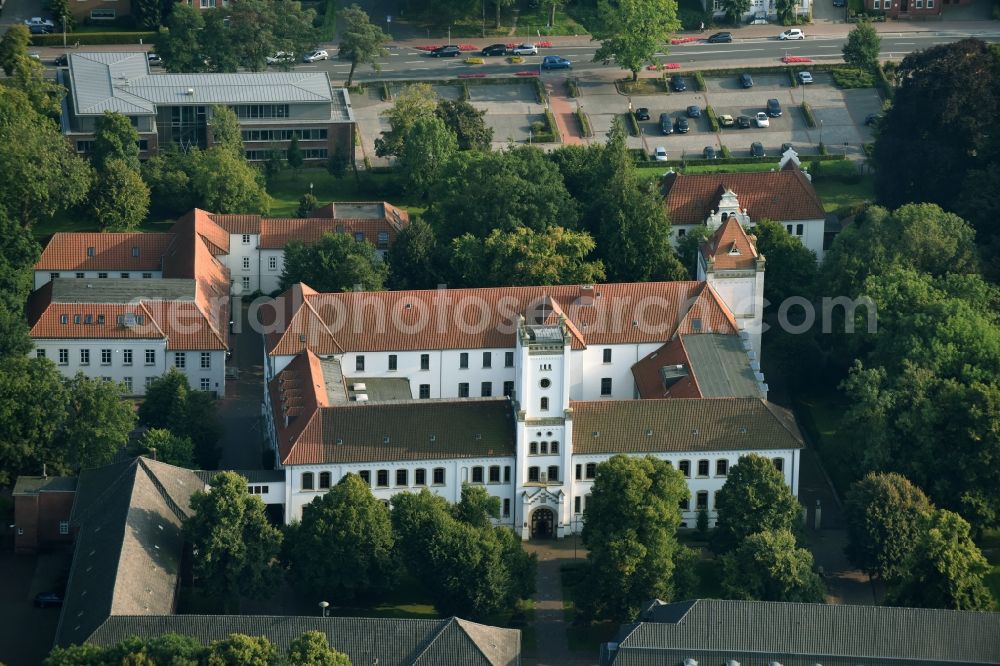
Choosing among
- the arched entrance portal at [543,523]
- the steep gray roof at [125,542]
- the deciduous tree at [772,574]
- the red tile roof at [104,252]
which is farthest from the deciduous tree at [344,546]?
the red tile roof at [104,252]

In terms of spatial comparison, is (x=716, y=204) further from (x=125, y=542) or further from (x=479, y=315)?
(x=125, y=542)

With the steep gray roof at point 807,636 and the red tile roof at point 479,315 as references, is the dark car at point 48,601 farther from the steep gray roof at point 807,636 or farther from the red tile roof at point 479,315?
the steep gray roof at point 807,636

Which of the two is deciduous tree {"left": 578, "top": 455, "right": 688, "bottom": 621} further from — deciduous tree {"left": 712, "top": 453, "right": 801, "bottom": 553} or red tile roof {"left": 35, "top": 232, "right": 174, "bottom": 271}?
red tile roof {"left": 35, "top": 232, "right": 174, "bottom": 271}

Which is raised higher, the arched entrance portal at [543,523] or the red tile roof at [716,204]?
the red tile roof at [716,204]

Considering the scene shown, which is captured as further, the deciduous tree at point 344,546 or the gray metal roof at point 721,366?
the gray metal roof at point 721,366

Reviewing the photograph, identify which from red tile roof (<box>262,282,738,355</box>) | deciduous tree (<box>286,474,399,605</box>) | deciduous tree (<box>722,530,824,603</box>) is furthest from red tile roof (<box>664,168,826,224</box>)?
deciduous tree (<box>286,474,399,605</box>)

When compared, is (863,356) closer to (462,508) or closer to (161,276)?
(462,508)
